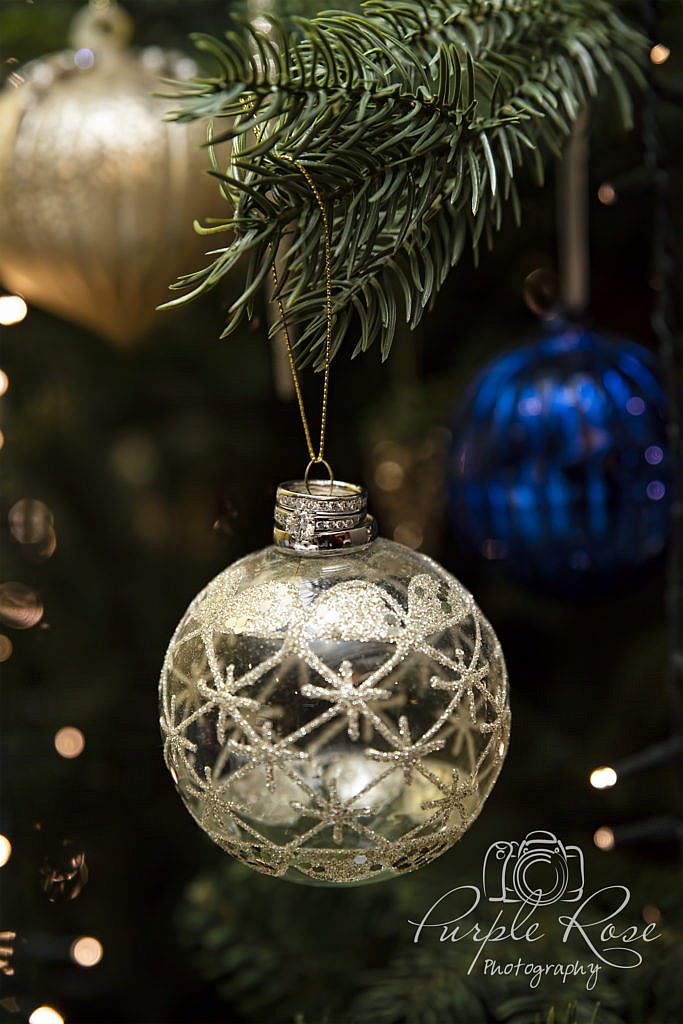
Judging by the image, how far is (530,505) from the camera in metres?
0.66

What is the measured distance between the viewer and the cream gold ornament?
0.67 metres

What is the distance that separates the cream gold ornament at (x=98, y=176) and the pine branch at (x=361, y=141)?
0.25 metres

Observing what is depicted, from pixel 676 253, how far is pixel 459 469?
19 cm

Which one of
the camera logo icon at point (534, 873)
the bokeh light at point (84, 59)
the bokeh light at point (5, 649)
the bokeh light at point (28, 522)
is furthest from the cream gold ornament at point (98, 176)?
the camera logo icon at point (534, 873)

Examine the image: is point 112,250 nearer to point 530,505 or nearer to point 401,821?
point 530,505

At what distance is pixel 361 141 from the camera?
1.29ft

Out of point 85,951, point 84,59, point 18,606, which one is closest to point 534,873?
point 85,951

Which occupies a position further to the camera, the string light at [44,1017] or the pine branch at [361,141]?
the string light at [44,1017]

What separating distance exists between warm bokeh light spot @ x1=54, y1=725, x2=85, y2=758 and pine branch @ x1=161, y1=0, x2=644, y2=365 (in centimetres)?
56

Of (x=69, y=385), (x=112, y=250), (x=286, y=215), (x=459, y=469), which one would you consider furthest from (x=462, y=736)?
(x=69, y=385)

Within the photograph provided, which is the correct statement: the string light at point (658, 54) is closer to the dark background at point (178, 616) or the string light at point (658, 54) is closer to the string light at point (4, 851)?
the dark background at point (178, 616)

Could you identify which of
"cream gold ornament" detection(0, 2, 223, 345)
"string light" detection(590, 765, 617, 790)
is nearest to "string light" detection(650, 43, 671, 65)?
"cream gold ornament" detection(0, 2, 223, 345)

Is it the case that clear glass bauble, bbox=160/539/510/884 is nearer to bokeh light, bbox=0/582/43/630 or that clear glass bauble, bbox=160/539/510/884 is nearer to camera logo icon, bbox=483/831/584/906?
camera logo icon, bbox=483/831/584/906

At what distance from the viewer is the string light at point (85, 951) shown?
751mm
